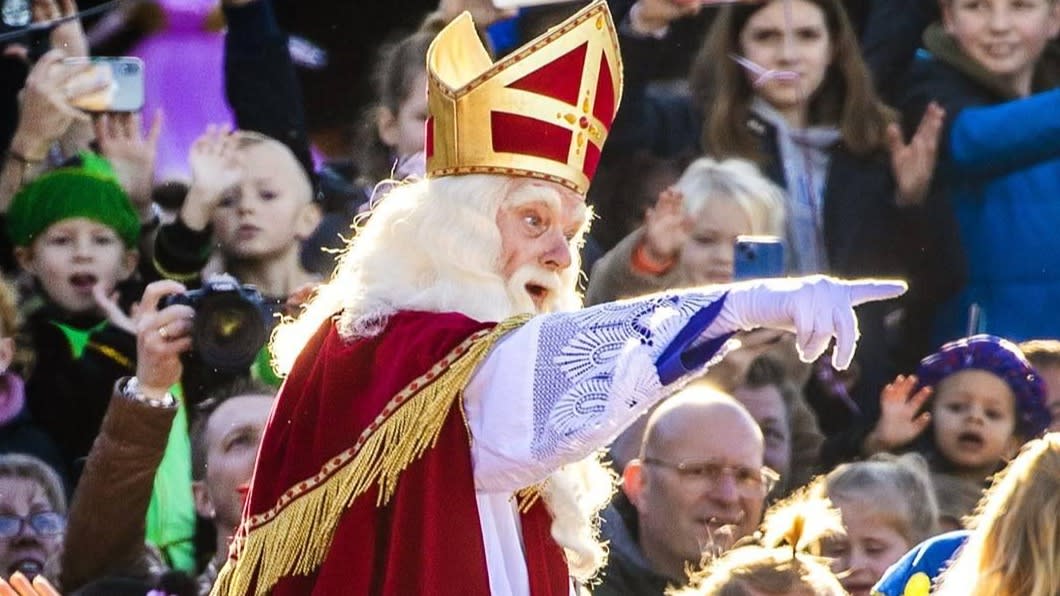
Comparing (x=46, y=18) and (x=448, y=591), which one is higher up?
(x=46, y=18)

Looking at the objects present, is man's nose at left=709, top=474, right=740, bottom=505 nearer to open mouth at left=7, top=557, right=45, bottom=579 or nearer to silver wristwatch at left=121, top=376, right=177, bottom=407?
silver wristwatch at left=121, top=376, right=177, bottom=407

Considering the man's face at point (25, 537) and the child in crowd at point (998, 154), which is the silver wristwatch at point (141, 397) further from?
the child in crowd at point (998, 154)

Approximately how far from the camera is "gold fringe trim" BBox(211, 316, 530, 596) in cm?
373

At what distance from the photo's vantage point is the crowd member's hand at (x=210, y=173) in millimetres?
6309

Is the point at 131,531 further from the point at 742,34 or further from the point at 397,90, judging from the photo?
the point at 742,34

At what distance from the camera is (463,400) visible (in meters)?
3.75

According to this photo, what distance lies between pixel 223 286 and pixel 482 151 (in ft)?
6.99

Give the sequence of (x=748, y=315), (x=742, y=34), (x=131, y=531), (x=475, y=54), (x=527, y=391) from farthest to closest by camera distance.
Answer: (x=742, y=34) < (x=131, y=531) < (x=475, y=54) < (x=527, y=391) < (x=748, y=315)

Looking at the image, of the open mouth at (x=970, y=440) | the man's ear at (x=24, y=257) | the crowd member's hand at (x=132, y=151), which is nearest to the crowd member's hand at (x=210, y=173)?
the crowd member's hand at (x=132, y=151)

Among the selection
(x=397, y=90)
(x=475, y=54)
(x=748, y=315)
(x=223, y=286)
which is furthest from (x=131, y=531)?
(x=748, y=315)

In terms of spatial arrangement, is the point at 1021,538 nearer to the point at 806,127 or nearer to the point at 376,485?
the point at 376,485

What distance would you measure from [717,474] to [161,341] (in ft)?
5.18

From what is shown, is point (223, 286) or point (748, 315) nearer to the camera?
point (748, 315)

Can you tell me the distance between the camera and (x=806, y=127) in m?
6.12
